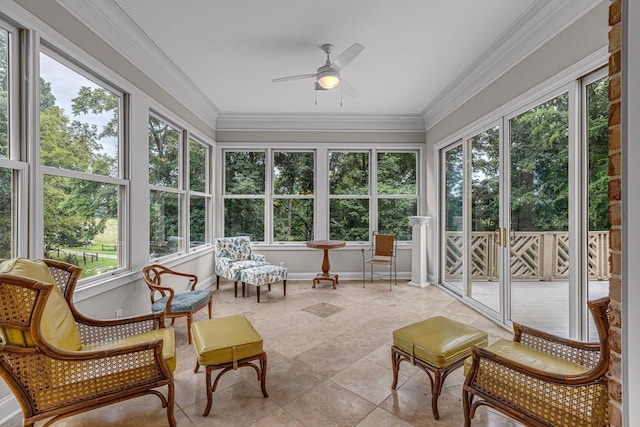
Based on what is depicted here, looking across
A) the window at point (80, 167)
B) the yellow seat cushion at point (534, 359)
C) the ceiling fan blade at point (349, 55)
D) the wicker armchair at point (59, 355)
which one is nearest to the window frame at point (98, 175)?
the window at point (80, 167)

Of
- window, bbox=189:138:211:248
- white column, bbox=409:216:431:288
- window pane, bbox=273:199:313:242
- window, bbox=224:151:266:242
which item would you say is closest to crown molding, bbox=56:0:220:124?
window, bbox=189:138:211:248

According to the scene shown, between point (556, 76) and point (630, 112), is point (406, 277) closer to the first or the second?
point (556, 76)

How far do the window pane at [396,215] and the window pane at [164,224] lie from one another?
3.43 meters

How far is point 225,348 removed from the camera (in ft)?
6.50

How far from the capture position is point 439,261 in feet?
16.9

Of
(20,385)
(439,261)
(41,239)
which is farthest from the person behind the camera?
(439,261)

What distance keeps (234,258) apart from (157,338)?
2970mm

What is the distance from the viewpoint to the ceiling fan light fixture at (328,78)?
3129 millimetres

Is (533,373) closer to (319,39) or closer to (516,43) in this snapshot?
(516,43)

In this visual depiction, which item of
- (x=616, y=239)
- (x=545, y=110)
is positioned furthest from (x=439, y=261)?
(x=616, y=239)

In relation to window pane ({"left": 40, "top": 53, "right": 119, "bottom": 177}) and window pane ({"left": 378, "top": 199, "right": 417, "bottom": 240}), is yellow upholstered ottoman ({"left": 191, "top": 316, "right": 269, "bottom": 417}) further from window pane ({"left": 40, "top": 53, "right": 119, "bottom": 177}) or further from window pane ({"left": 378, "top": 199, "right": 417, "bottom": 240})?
window pane ({"left": 378, "top": 199, "right": 417, "bottom": 240})

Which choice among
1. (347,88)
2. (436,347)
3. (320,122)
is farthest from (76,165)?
(320,122)

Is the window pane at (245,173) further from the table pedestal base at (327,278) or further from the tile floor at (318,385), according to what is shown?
the tile floor at (318,385)

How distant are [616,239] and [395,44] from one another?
2.91 metres
